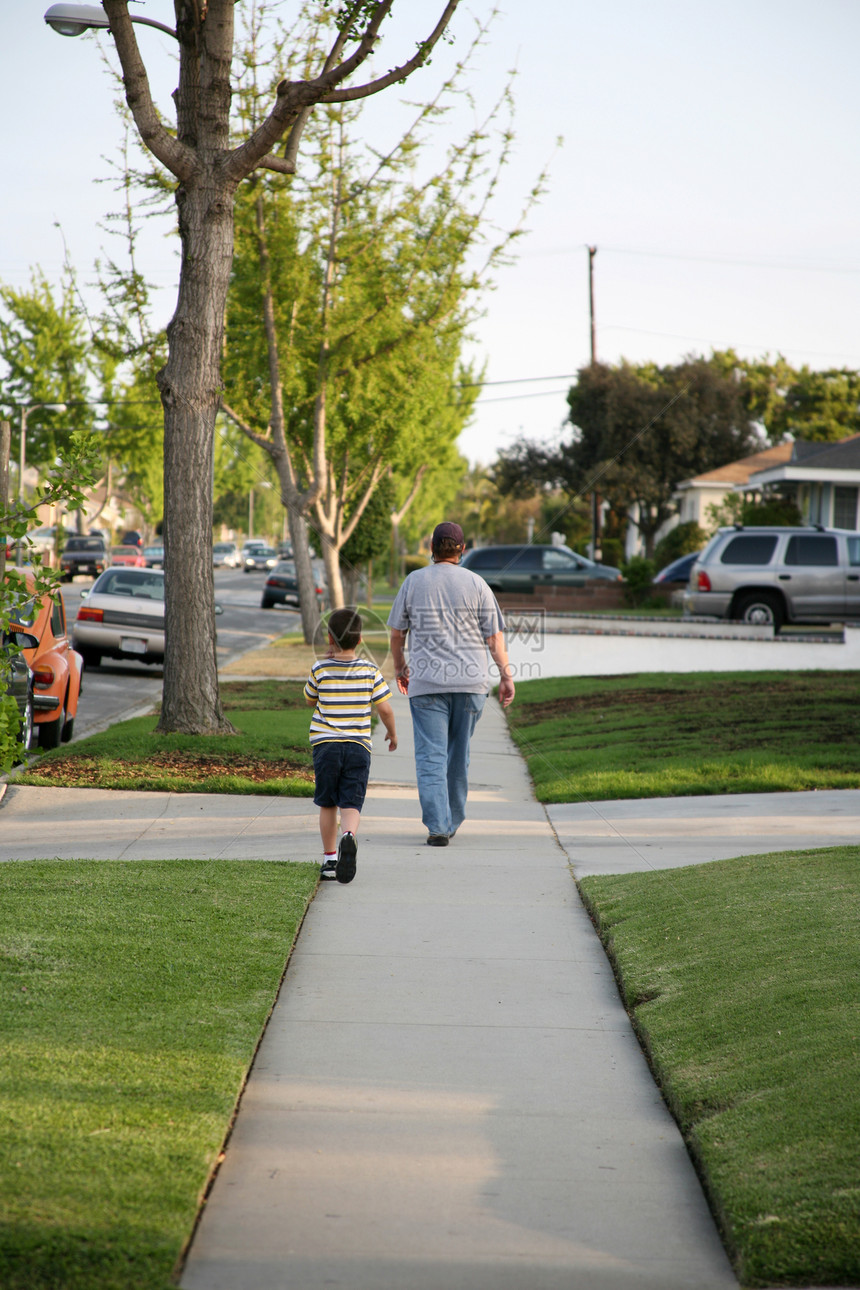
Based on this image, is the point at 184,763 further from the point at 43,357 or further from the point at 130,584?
the point at 43,357

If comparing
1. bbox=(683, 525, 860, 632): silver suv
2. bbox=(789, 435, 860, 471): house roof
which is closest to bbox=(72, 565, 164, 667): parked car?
bbox=(683, 525, 860, 632): silver suv

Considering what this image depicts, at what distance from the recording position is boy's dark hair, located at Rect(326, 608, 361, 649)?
6410 millimetres

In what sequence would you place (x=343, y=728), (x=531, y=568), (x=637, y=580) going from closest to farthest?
(x=343, y=728) → (x=637, y=580) → (x=531, y=568)

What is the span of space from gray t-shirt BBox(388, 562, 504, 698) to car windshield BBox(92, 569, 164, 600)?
41.2 feet

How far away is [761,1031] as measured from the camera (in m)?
4.11

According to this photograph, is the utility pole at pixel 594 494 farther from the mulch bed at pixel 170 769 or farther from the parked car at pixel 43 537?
the mulch bed at pixel 170 769

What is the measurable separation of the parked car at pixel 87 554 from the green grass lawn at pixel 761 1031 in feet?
149

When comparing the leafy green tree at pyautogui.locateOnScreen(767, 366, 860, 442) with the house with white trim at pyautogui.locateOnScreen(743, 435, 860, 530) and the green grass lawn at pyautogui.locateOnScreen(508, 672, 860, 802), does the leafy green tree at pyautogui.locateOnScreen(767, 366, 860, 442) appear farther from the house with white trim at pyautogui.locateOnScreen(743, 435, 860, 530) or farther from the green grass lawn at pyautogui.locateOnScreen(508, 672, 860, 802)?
the green grass lawn at pyautogui.locateOnScreen(508, 672, 860, 802)

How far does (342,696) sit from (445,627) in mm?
1091

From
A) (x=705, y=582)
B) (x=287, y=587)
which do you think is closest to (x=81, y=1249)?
(x=705, y=582)

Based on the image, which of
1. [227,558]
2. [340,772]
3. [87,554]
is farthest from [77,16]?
[227,558]

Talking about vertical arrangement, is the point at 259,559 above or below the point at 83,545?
below

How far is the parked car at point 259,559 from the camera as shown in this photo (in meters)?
74.4

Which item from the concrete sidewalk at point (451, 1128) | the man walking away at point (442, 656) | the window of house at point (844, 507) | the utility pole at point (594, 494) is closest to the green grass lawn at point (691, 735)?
the man walking away at point (442, 656)
